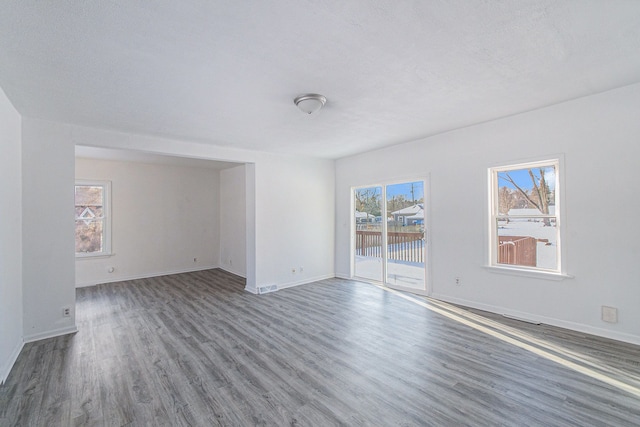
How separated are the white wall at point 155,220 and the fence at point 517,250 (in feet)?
21.5

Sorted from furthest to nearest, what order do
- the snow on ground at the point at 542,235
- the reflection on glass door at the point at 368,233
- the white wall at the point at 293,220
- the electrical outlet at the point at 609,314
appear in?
the reflection on glass door at the point at 368,233, the white wall at the point at 293,220, the snow on ground at the point at 542,235, the electrical outlet at the point at 609,314

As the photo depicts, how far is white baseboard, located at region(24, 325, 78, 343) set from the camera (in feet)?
10.8

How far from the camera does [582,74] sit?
2646mm

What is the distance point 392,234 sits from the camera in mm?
5500

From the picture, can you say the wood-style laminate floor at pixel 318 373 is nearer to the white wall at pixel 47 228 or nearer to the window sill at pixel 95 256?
the white wall at pixel 47 228

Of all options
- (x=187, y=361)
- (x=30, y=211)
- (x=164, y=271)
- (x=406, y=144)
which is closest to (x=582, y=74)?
(x=406, y=144)

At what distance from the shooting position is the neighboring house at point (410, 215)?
496 cm

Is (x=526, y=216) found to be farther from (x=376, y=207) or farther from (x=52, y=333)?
(x=52, y=333)

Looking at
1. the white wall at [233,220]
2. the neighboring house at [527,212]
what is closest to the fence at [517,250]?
the neighboring house at [527,212]

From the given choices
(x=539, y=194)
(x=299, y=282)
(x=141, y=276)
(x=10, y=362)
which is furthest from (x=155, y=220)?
(x=539, y=194)

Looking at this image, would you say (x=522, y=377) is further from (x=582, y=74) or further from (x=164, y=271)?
(x=164, y=271)

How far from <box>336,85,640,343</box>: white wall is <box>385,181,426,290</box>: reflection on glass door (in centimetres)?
33

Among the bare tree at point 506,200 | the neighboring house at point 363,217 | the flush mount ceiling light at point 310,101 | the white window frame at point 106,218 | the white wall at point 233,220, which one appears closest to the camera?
the flush mount ceiling light at point 310,101

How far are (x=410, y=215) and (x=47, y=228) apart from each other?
5148 mm
